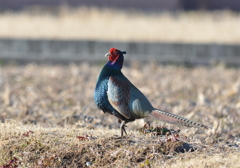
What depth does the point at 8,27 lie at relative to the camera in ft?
50.8

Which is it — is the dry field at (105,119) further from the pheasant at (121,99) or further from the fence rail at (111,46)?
the fence rail at (111,46)

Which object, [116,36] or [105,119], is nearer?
[105,119]

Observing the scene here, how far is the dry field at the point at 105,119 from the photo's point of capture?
5109 mm

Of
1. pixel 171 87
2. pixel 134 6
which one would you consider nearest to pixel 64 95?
pixel 171 87

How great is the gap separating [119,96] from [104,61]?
23.9 feet

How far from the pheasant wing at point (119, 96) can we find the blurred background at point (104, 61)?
1221 mm

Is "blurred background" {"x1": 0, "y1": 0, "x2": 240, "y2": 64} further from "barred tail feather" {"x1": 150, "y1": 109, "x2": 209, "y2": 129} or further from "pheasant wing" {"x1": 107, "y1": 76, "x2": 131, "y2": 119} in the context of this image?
"barred tail feather" {"x1": 150, "y1": 109, "x2": 209, "y2": 129}

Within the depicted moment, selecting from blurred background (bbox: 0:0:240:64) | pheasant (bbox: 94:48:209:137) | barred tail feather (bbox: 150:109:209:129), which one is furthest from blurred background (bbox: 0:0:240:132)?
barred tail feather (bbox: 150:109:209:129)

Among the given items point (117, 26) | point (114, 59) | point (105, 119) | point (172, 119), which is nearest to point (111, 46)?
point (117, 26)

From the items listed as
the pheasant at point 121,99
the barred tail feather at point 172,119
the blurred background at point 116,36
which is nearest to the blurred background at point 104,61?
the blurred background at point 116,36

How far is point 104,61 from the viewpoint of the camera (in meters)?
12.7

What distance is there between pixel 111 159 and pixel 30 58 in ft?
27.0

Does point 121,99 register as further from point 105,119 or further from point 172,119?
point 105,119

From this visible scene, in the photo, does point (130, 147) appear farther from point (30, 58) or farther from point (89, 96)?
point (30, 58)
